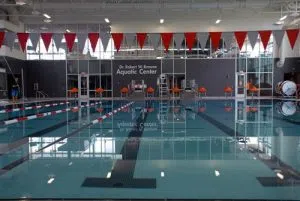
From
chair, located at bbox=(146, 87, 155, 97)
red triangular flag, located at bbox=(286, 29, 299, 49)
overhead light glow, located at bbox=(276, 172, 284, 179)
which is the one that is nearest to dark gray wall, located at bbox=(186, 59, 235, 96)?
chair, located at bbox=(146, 87, 155, 97)

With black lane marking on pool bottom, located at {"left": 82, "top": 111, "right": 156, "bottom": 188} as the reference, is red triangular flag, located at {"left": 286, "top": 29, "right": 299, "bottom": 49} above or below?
above

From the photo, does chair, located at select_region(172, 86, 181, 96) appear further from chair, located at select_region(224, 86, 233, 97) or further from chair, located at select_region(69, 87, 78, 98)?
chair, located at select_region(69, 87, 78, 98)

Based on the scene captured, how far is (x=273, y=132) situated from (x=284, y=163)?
2735 mm

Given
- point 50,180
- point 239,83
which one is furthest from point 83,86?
point 50,180

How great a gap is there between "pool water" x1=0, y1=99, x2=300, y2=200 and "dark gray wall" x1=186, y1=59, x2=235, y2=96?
17.6m

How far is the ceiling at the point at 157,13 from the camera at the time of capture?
56.5 feet

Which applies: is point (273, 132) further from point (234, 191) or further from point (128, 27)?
point (128, 27)

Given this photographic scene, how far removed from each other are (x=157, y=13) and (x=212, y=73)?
21.1 ft

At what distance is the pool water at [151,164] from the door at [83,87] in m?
18.0

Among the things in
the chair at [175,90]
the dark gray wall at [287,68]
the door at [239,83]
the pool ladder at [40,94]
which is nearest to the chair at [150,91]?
the chair at [175,90]

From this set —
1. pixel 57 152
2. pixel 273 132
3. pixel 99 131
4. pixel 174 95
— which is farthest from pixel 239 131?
pixel 174 95

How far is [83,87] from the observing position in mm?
24422

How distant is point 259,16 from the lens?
71.6 feet

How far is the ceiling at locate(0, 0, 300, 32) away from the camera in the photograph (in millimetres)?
17219
